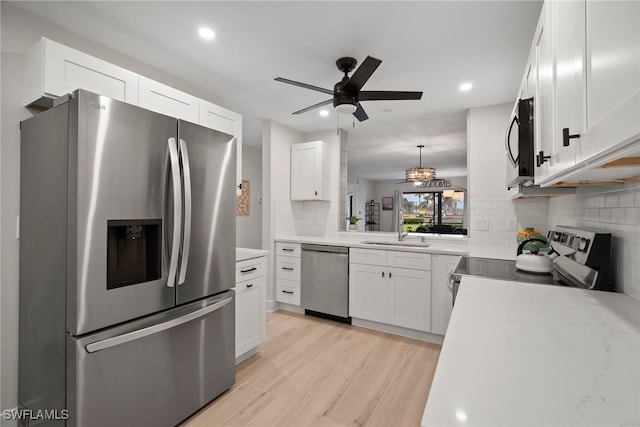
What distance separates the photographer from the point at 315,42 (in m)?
2.10

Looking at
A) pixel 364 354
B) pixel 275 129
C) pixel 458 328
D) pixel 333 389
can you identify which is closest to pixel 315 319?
pixel 364 354

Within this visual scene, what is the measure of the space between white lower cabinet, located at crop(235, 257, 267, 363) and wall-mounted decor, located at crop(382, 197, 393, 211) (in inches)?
345

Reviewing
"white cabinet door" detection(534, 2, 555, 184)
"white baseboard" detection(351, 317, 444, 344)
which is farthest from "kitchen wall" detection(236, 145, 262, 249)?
"white cabinet door" detection(534, 2, 555, 184)

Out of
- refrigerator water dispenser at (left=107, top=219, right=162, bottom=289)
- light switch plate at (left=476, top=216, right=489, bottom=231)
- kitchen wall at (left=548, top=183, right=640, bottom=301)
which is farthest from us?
light switch plate at (left=476, top=216, right=489, bottom=231)

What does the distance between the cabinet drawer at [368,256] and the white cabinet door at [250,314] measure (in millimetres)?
1103

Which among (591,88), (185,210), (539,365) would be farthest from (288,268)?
(591,88)

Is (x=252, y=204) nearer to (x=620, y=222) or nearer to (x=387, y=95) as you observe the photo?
(x=387, y=95)

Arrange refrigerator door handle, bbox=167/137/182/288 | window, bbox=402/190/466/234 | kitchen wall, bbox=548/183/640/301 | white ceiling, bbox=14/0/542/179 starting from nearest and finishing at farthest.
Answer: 1. kitchen wall, bbox=548/183/640/301
2. refrigerator door handle, bbox=167/137/182/288
3. white ceiling, bbox=14/0/542/179
4. window, bbox=402/190/466/234

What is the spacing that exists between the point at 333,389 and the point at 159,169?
1832 millimetres

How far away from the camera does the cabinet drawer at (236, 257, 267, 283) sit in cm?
231

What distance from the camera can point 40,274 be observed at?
4.97 feet

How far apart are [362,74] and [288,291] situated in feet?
8.61

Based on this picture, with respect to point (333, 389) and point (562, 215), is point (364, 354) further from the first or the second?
point (562, 215)

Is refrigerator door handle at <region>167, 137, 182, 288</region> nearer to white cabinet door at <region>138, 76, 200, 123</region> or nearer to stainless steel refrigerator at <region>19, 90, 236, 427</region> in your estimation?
stainless steel refrigerator at <region>19, 90, 236, 427</region>
